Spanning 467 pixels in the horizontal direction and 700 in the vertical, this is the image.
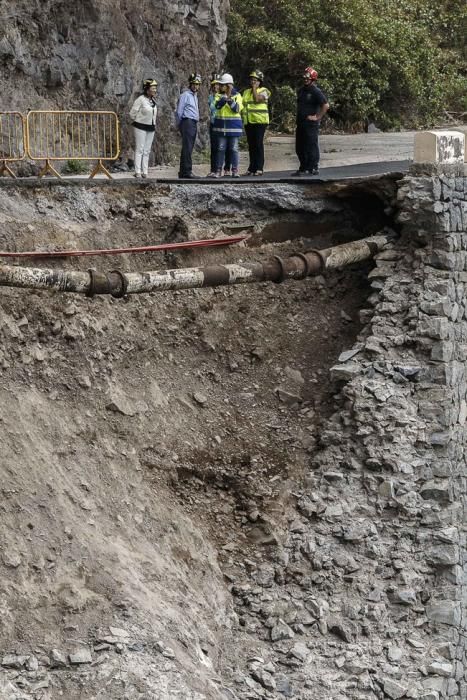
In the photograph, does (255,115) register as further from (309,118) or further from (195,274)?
(195,274)

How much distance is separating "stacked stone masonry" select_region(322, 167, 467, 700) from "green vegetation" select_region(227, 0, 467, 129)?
1109cm

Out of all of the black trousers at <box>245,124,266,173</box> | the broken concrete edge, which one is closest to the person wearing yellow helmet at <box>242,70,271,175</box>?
the black trousers at <box>245,124,266,173</box>

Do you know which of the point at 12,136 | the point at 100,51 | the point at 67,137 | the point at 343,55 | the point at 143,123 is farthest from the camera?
the point at 343,55

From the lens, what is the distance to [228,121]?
16.7 meters

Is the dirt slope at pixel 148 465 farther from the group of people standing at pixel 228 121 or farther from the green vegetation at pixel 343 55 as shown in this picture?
the green vegetation at pixel 343 55

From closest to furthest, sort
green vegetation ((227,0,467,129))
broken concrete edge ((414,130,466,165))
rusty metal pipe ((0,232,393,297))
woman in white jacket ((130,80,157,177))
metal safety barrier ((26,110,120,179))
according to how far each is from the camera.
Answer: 1. rusty metal pipe ((0,232,393,297))
2. broken concrete edge ((414,130,466,165))
3. woman in white jacket ((130,80,157,177))
4. metal safety barrier ((26,110,120,179))
5. green vegetation ((227,0,467,129))

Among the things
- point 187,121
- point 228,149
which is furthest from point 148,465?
point 228,149

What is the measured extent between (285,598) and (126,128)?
32.4 feet

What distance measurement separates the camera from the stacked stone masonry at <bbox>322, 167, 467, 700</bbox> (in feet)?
40.9

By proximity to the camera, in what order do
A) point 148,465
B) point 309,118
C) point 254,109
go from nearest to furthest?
point 148,465, point 309,118, point 254,109

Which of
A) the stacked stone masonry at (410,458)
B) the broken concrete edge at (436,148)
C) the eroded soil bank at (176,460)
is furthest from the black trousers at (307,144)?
the stacked stone masonry at (410,458)

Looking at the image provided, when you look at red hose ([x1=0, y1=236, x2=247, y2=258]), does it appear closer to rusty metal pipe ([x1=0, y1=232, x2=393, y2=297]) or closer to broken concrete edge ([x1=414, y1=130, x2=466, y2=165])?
rusty metal pipe ([x1=0, y1=232, x2=393, y2=297])

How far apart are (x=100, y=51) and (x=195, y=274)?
24.5ft

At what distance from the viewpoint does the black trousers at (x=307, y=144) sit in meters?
16.7
